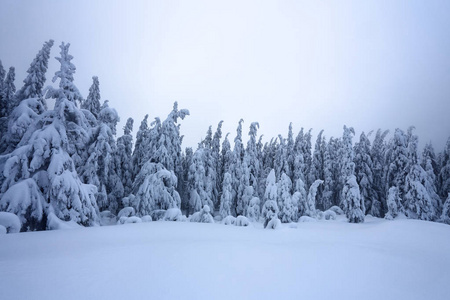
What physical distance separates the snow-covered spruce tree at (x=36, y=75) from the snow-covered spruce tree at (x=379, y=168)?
42.8 meters

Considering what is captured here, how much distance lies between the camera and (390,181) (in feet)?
104

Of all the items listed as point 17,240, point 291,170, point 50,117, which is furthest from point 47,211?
point 291,170

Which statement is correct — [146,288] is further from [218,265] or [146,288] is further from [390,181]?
[390,181]

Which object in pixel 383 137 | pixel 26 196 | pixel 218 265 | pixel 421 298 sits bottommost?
pixel 421 298

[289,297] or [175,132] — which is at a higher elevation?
[175,132]

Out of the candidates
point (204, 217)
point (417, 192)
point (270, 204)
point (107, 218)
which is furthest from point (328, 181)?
point (107, 218)

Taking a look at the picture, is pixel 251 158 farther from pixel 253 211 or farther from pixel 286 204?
pixel 286 204

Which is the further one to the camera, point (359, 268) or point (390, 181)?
point (390, 181)

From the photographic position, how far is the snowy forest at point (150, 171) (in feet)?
30.6

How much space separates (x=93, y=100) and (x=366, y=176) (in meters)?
38.5

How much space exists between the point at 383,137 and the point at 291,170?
21.9 m

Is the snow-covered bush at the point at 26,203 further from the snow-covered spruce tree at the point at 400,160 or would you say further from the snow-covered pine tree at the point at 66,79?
the snow-covered spruce tree at the point at 400,160

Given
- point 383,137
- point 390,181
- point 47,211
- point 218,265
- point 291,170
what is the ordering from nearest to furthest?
point 218,265
point 47,211
point 390,181
point 291,170
point 383,137

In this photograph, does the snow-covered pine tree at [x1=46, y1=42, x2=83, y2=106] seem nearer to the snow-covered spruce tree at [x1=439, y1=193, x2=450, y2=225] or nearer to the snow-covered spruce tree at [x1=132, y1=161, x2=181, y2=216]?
the snow-covered spruce tree at [x1=132, y1=161, x2=181, y2=216]
